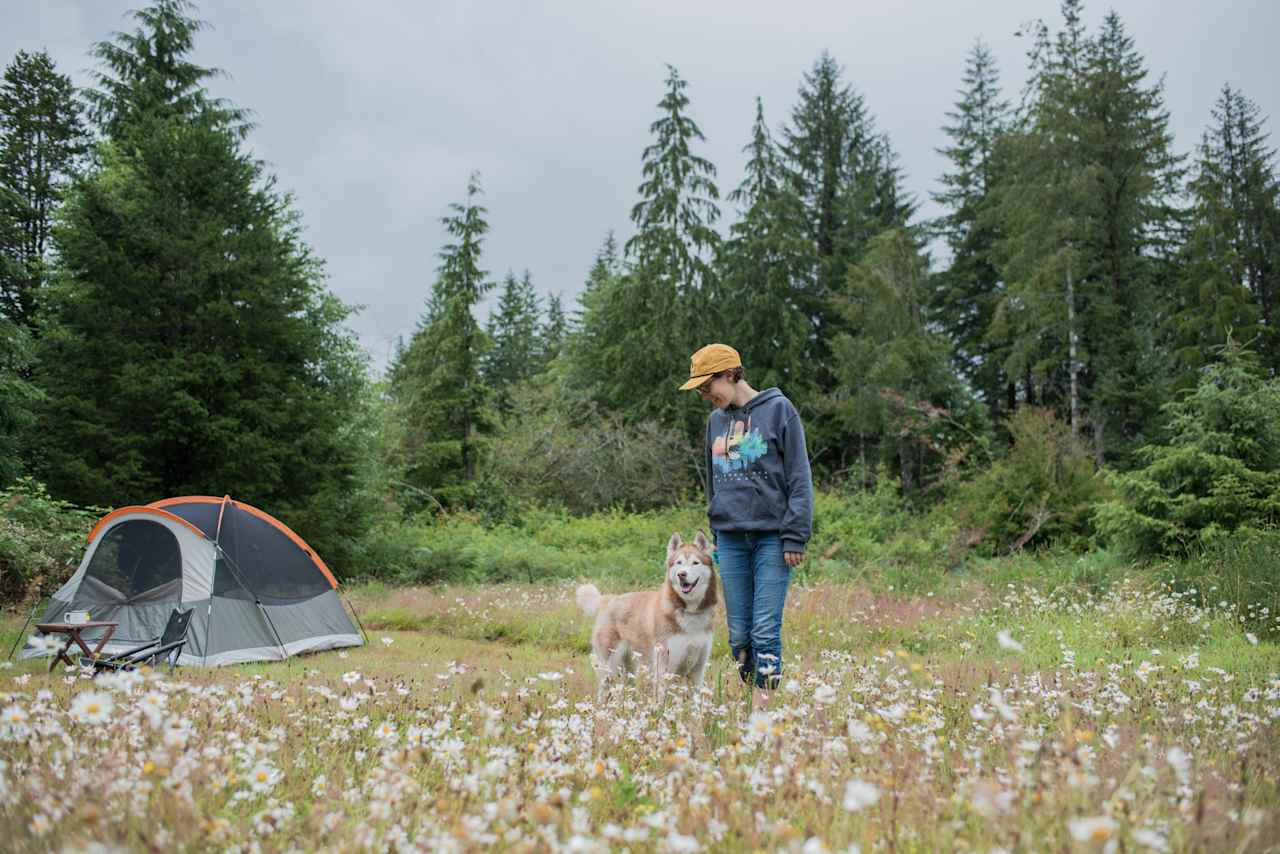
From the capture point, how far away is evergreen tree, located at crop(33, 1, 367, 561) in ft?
41.9

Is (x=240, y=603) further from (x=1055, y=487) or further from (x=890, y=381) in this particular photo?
(x=890, y=381)

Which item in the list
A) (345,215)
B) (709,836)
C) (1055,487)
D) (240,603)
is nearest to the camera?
(709,836)

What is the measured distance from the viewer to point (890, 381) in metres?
23.5

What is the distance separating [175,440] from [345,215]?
10.0 m

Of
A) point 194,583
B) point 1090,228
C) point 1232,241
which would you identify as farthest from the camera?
point 1232,241

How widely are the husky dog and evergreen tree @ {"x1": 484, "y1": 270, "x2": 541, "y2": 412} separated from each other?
3854 centimetres

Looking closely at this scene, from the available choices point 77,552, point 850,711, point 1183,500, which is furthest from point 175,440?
point 1183,500

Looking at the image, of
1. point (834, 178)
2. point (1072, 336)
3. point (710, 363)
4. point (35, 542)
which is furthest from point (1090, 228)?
point (35, 542)

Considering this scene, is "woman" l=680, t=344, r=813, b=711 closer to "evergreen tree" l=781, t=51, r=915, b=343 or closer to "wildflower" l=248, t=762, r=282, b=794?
"wildflower" l=248, t=762, r=282, b=794

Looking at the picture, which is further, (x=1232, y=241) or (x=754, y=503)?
(x=1232, y=241)

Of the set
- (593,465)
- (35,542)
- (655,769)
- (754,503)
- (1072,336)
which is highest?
(1072,336)

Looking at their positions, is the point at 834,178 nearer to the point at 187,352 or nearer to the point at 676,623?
the point at 187,352

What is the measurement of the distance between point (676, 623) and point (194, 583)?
18.6ft

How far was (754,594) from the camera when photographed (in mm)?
4684
